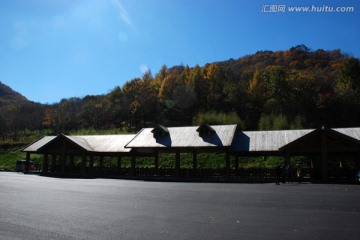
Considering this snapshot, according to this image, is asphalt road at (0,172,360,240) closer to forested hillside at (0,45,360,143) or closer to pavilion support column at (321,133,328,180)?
pavilion support column at (321,133,328,180)

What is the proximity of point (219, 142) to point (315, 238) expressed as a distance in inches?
875

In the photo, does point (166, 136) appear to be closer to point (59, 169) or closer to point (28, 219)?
point (59, 169)

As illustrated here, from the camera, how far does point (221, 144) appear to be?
94.9 ft

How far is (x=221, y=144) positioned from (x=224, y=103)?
1621 inches

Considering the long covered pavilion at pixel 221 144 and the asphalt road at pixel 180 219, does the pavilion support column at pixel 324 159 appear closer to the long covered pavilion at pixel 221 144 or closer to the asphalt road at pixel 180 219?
the long covered pavilion at pixel 221 144

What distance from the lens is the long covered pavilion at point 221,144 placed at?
1024 inches

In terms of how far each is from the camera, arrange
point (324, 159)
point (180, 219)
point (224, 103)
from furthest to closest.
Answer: point (224, 103), point (324, 159), point (180, 219)

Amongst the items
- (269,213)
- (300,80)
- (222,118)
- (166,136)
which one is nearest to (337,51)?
(300,80)

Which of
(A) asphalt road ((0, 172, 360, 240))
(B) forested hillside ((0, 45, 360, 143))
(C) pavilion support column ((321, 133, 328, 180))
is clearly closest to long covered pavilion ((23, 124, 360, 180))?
(C) pavilion support column ((321, 133, 328, 180))

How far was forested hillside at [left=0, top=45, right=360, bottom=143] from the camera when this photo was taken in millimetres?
58562

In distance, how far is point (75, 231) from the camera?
7.95 meters

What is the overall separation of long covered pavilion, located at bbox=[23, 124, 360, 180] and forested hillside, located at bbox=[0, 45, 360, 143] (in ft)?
71.1

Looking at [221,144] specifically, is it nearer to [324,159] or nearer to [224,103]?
[324,159]

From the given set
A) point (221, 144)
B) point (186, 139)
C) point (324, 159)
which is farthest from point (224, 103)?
point (324, 159)
